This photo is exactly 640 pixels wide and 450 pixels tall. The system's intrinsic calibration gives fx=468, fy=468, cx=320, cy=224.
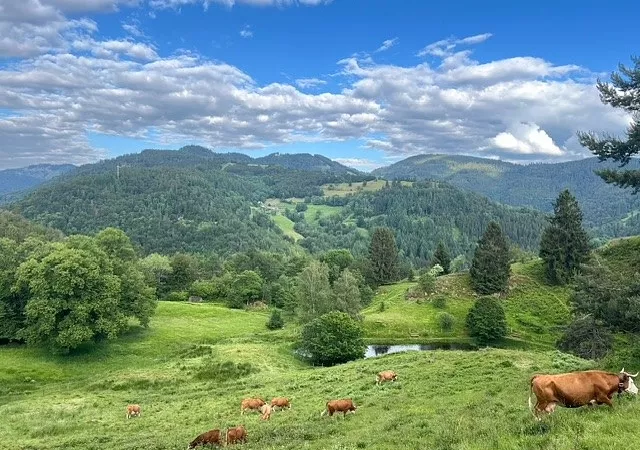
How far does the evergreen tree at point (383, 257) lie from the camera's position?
432 feet

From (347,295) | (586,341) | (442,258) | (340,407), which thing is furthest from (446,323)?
(340,407)

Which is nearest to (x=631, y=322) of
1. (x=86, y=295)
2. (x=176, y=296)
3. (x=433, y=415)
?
(x=433, y=415)

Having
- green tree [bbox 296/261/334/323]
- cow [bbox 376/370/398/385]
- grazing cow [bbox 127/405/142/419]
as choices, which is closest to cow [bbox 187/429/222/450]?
grazing cow [bbox 127/405/142/419]

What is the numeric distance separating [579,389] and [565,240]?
283 ft

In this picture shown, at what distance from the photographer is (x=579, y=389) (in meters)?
15.1

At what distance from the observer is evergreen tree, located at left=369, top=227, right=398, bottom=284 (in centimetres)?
13162

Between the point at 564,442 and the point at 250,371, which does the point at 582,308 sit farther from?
the point at 250,371

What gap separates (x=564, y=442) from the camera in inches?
481

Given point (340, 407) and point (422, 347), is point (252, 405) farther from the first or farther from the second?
point (422, 347)

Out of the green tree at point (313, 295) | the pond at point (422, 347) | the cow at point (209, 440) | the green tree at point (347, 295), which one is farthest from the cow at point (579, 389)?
the pond at point (422, 347)

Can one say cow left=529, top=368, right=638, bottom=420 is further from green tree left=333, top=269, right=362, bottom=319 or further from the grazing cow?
green tree left=333, top=269, right=362, bottom=319

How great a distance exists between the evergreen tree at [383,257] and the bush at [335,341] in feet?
231

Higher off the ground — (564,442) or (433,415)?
(564,442)

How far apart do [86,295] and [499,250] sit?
245ft
